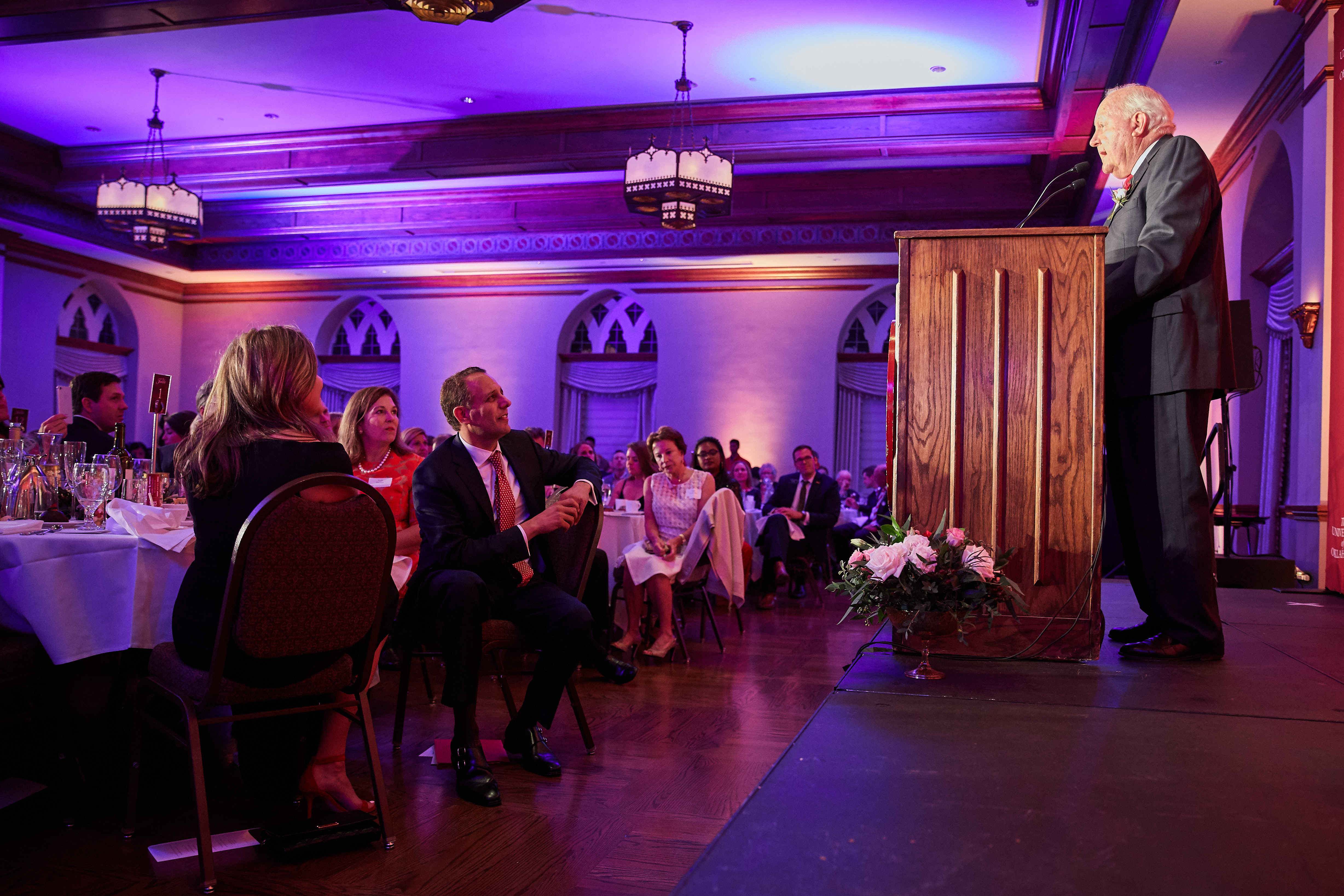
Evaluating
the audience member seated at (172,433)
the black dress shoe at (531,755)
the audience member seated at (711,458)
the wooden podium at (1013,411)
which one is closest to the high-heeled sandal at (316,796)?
the black dress shoe at (531,755)

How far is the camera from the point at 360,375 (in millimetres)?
12609

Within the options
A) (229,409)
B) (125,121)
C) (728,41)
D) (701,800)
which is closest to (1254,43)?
(728,41)

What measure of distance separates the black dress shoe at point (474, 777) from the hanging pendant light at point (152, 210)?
6978 mm

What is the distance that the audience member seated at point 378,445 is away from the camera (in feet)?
11.5

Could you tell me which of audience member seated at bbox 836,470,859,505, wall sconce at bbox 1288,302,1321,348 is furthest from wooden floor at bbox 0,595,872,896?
audience member seated at bbox 836,470,859,505

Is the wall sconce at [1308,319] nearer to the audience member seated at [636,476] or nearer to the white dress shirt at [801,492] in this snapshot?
the audience member seated at [636,476]

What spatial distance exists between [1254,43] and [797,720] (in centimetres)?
480

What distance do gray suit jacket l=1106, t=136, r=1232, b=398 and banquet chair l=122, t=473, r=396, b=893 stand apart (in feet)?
5.92

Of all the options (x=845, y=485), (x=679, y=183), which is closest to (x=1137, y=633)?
(x=679, y=183)

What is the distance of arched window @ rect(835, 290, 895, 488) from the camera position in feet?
36.7

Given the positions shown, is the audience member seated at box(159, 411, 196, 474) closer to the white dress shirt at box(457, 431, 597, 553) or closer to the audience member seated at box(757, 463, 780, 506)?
the white dress shirt at box(457, 431, 597, 553)

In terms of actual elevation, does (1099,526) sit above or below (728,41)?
below

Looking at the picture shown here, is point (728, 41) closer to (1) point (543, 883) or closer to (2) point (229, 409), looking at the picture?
(2) point (229, 409)

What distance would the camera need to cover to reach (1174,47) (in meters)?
5.57
